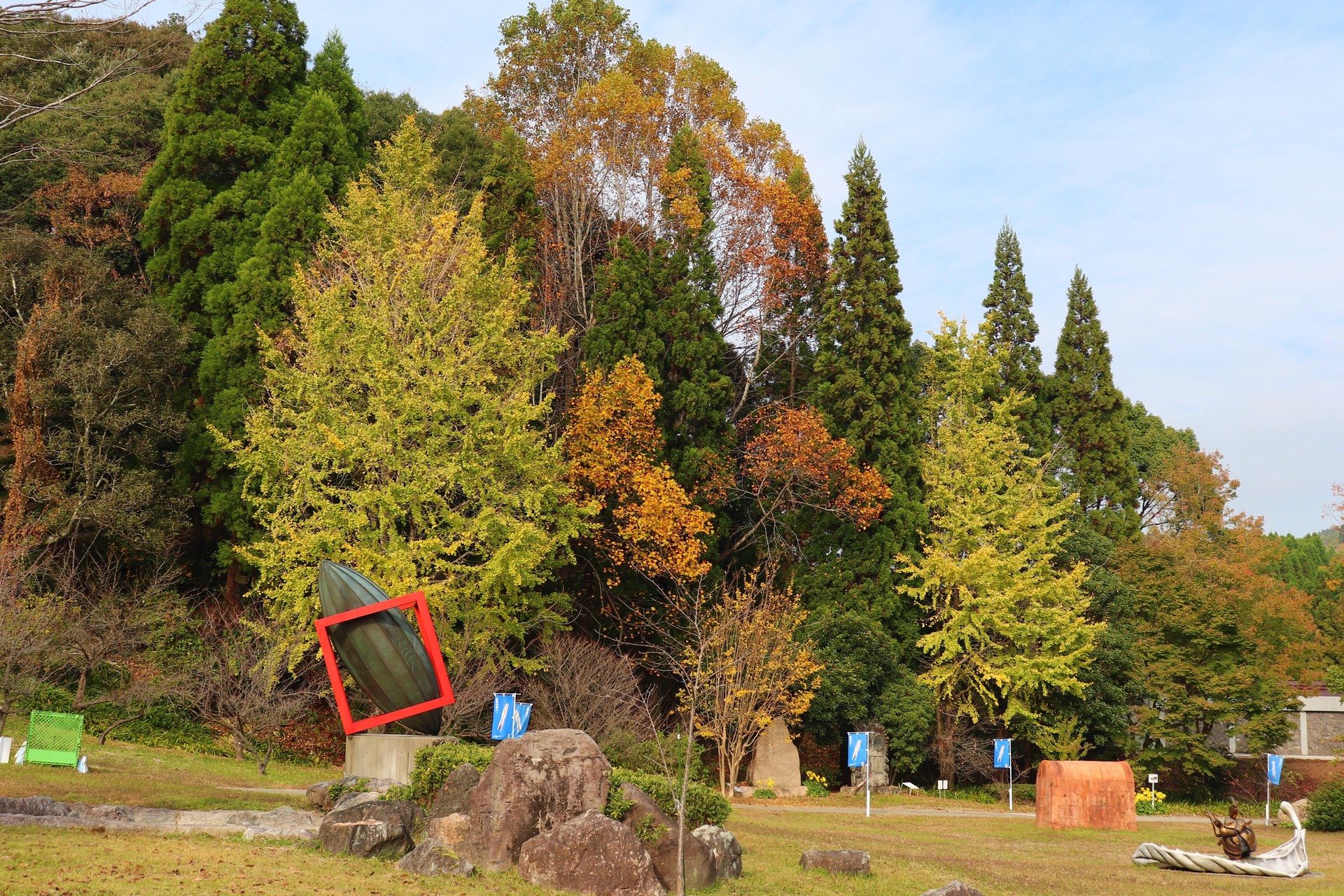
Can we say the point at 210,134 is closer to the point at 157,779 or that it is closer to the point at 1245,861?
the point at 157,779

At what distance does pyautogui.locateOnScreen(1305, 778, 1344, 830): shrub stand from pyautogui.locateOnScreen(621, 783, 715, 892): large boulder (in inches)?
720

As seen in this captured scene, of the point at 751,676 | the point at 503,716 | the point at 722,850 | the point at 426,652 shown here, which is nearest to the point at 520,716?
the point at 503,716

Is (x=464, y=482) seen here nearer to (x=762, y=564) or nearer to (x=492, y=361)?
(x=492, y=361)

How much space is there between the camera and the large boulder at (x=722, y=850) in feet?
36.9

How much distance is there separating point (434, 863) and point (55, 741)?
30.6 feet

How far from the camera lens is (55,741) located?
16391mm

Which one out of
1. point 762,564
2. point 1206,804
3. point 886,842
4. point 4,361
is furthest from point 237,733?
point 1206,804

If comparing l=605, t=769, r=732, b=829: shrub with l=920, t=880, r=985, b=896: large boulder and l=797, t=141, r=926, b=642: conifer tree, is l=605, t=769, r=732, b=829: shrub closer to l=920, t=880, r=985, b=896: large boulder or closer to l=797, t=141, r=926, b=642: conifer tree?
l=920, t=880, r=985, b=896: large boulder

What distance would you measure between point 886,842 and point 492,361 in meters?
12.1

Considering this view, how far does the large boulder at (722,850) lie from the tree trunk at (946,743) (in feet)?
61.2

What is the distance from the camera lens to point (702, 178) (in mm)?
28891

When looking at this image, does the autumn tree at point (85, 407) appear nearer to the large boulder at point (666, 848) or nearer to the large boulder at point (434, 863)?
the large boulder at point (434, 863)

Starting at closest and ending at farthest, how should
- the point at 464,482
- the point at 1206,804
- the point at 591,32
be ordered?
1. the point at 464,482
2. the point at 1206,804
3. the point at 591,32

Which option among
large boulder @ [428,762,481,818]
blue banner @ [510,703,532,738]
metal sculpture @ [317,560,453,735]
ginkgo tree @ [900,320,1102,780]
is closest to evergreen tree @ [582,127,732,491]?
ginkgo tree @ [900,320,1102,780]
